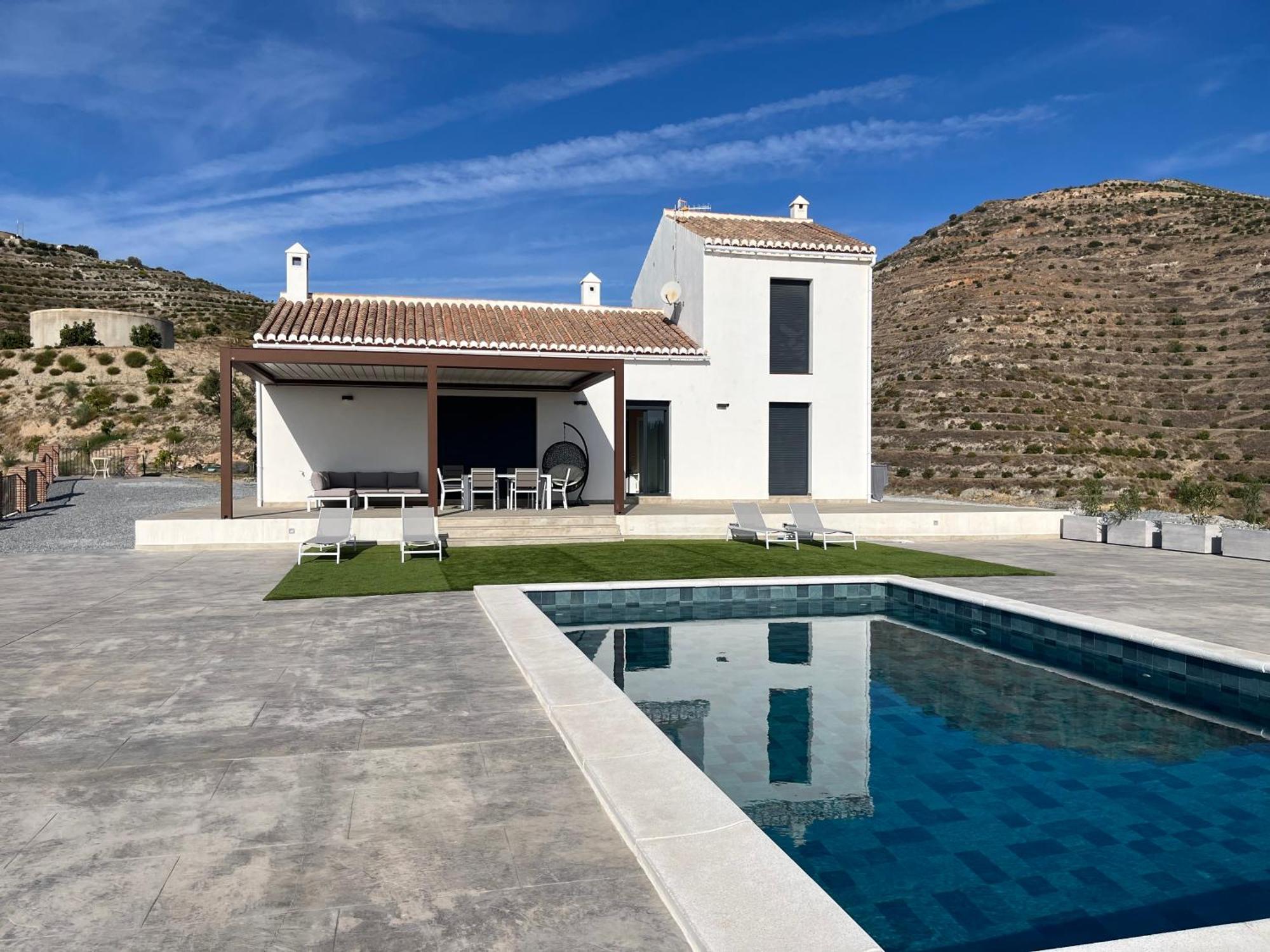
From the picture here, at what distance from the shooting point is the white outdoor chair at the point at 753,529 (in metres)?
13.5

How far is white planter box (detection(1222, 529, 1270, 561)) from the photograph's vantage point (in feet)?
39.7

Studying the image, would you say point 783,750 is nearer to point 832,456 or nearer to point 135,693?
point 135,693

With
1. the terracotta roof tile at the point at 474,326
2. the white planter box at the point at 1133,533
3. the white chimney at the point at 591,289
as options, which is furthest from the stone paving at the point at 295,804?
the white chimney at the point at 591,289

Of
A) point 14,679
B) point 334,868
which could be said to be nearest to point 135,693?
point 14,679

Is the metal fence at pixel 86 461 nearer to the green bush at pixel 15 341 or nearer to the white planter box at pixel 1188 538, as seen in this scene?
the green bush at pixel 15 341

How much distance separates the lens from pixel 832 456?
59.7 feet

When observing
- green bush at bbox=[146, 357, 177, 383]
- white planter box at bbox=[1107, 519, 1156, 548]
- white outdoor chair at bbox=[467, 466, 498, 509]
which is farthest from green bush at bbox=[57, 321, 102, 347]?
white planter box at bbox=[1107, 519, 1156, 548]

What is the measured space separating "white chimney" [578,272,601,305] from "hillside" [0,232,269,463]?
24539mm

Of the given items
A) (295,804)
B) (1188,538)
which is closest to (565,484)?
(1188,538)

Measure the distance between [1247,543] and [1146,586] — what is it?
413 centimetres

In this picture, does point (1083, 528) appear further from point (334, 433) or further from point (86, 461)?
point (86, 461)

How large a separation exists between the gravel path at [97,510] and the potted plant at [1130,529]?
15599 mm

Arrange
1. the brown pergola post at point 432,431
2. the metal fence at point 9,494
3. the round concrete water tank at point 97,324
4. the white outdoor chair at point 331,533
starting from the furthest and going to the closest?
the round concrete water tank at point 97,324 < the metal fence at point 9,494 < the brown pergola post at point 432,431 < the white outdoor chair at point 331,533

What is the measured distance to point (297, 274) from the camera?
1814 centimetres
